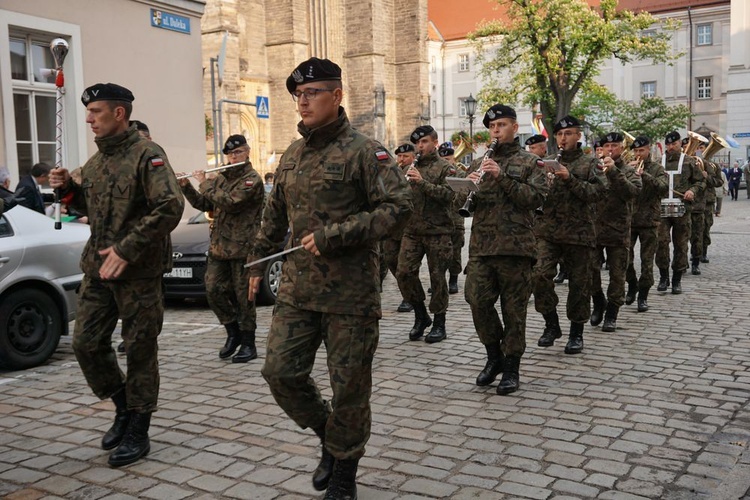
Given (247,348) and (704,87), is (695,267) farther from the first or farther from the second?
(704,87)

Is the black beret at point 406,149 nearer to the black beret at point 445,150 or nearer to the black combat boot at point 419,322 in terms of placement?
the black combat boot at point 419,322

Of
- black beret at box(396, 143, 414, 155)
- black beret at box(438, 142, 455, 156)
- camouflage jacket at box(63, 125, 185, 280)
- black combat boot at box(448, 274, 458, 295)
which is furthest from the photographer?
black beret at box(438, 142, 455, 156)

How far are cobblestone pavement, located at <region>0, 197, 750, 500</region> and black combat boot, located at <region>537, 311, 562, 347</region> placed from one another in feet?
0.30

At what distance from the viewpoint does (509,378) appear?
6.45m

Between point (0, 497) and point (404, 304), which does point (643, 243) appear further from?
point (0, 497)

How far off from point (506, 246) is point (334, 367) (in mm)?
2637

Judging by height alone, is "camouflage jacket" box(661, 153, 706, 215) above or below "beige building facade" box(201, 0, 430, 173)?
below

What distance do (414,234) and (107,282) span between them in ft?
14.9

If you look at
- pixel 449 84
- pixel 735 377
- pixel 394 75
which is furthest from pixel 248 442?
pixel 449 84

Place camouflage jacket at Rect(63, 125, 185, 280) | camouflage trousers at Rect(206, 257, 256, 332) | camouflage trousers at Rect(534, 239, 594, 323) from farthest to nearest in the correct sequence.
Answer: camouflage trousers at Rect(534, 239, 594, 323), camouflage trousers at Rect(206, 257, 256, 332), camouflage jacket at Rect(63, 125, 185, 280)

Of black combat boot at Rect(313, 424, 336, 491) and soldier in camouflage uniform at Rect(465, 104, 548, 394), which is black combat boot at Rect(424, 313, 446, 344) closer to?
soldier in camouflage uniform at Rect(465, 104, 548, 394)

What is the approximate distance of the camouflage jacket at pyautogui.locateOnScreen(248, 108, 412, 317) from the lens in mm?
4074

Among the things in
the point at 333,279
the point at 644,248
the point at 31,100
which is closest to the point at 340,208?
the point at 333,279

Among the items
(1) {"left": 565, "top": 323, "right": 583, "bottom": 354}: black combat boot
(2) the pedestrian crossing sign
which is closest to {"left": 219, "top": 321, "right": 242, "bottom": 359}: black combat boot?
(1) {"left": 565, "top": 323, "right": 583, "bottom": 354}: black combat boot
